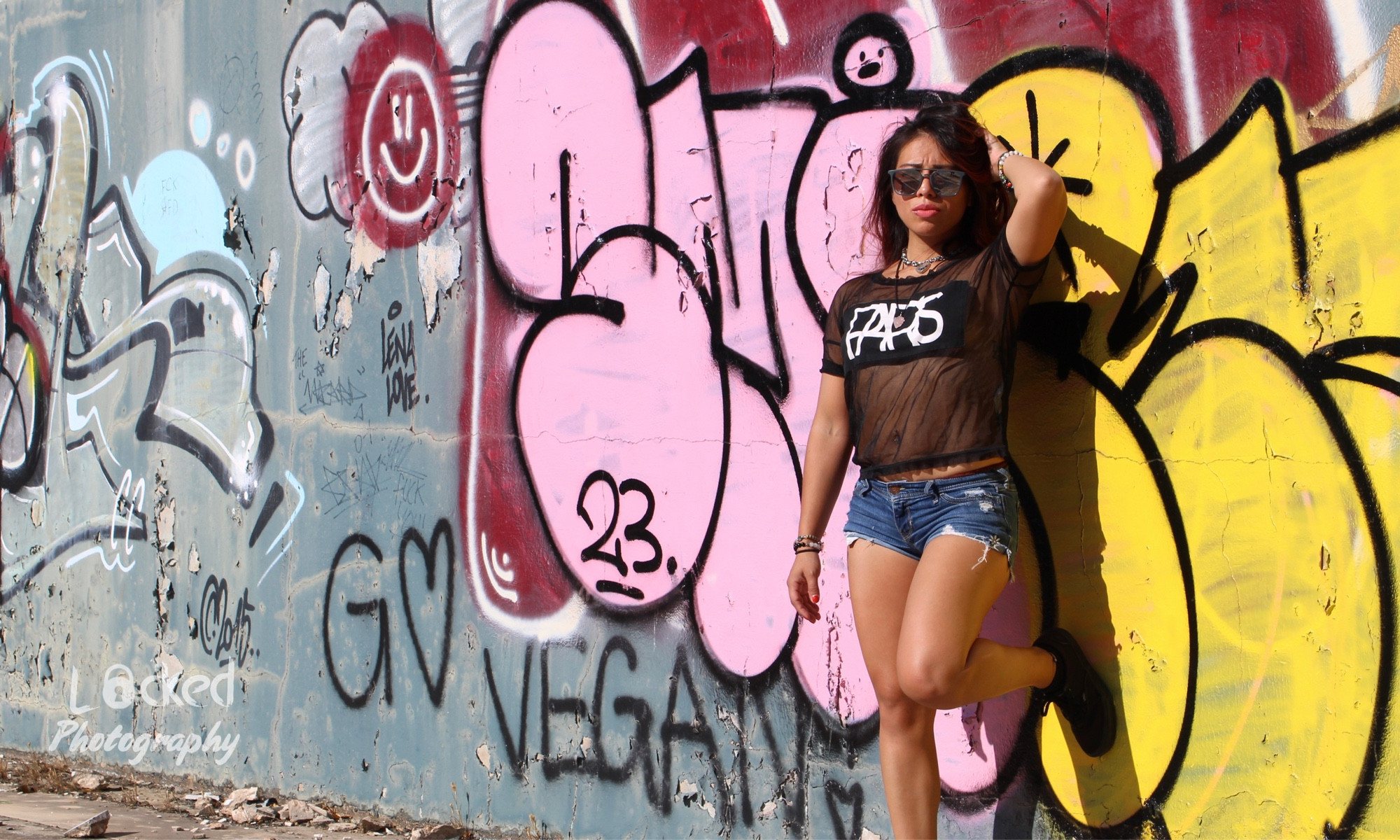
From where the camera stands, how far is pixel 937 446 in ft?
8.54

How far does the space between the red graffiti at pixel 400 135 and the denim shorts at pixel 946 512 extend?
2132mm

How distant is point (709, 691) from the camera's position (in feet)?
11.4

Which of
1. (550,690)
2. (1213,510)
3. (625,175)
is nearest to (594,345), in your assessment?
(625,175)

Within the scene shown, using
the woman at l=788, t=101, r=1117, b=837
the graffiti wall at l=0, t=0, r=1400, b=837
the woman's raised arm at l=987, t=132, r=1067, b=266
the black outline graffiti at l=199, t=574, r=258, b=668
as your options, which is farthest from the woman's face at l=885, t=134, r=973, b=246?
the black outline graffiti at l=199, t=574, r=258, b=668

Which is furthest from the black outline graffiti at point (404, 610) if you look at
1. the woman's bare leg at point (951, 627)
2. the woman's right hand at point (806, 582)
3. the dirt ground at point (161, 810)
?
the woman's bare leg at point (951, 627)

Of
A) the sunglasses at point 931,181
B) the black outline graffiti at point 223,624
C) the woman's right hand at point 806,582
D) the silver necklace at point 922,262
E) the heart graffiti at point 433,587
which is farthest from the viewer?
the black outline graffiti at point 223,624

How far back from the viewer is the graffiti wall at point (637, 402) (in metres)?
2.56

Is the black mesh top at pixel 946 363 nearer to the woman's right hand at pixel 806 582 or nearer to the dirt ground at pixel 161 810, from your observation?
the woman's right hand at pixel 806 582

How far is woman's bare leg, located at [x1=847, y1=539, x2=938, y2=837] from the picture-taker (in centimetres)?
267

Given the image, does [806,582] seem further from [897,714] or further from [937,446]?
[937,446]

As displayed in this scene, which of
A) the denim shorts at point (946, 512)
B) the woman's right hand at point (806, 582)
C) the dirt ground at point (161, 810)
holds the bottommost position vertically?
the dirt ground at point (161, 810)

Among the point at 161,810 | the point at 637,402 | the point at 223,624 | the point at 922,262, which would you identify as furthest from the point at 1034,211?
the point at 161,810

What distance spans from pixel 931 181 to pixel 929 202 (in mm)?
55

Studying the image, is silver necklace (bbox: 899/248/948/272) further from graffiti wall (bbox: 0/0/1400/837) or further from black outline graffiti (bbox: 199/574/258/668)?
black outline graffiti (bbox: 199/574/258/668)
